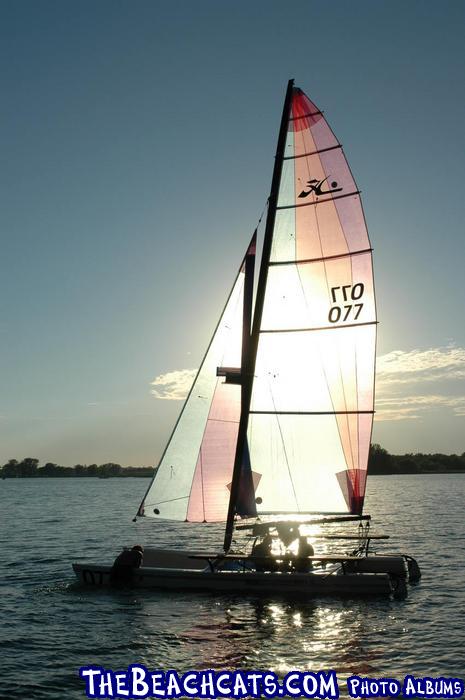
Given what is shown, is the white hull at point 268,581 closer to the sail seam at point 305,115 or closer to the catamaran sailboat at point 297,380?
the catamaran sailboat at point 297,380

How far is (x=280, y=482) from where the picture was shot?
24469 millimetres

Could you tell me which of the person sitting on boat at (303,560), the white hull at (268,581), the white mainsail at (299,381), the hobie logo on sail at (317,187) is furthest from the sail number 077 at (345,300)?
the white hull at (268,581)

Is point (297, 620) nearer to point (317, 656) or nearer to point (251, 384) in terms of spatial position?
point (317, 656)

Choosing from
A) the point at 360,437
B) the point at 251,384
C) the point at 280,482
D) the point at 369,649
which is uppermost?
the point at 251,384

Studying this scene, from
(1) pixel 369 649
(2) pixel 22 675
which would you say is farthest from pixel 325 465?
(2) pixel 22 675

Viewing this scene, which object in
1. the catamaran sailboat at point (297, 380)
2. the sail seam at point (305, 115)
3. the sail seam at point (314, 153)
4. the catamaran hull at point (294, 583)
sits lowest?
the catamaran hull at point (294, 583)

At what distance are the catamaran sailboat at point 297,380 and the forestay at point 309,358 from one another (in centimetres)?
4

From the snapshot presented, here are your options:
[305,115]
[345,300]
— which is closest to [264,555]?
[345,300]

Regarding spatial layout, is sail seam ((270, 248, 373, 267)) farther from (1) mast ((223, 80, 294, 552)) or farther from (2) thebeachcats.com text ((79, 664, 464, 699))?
(2) thebeachcats.com text ((79, 664, 464, 699))

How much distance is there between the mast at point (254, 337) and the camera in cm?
2372

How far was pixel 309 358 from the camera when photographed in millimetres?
24484

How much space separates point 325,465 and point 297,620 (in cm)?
584

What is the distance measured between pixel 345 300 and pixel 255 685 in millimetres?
13230

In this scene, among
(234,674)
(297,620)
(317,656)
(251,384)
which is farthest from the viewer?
(251,384)
